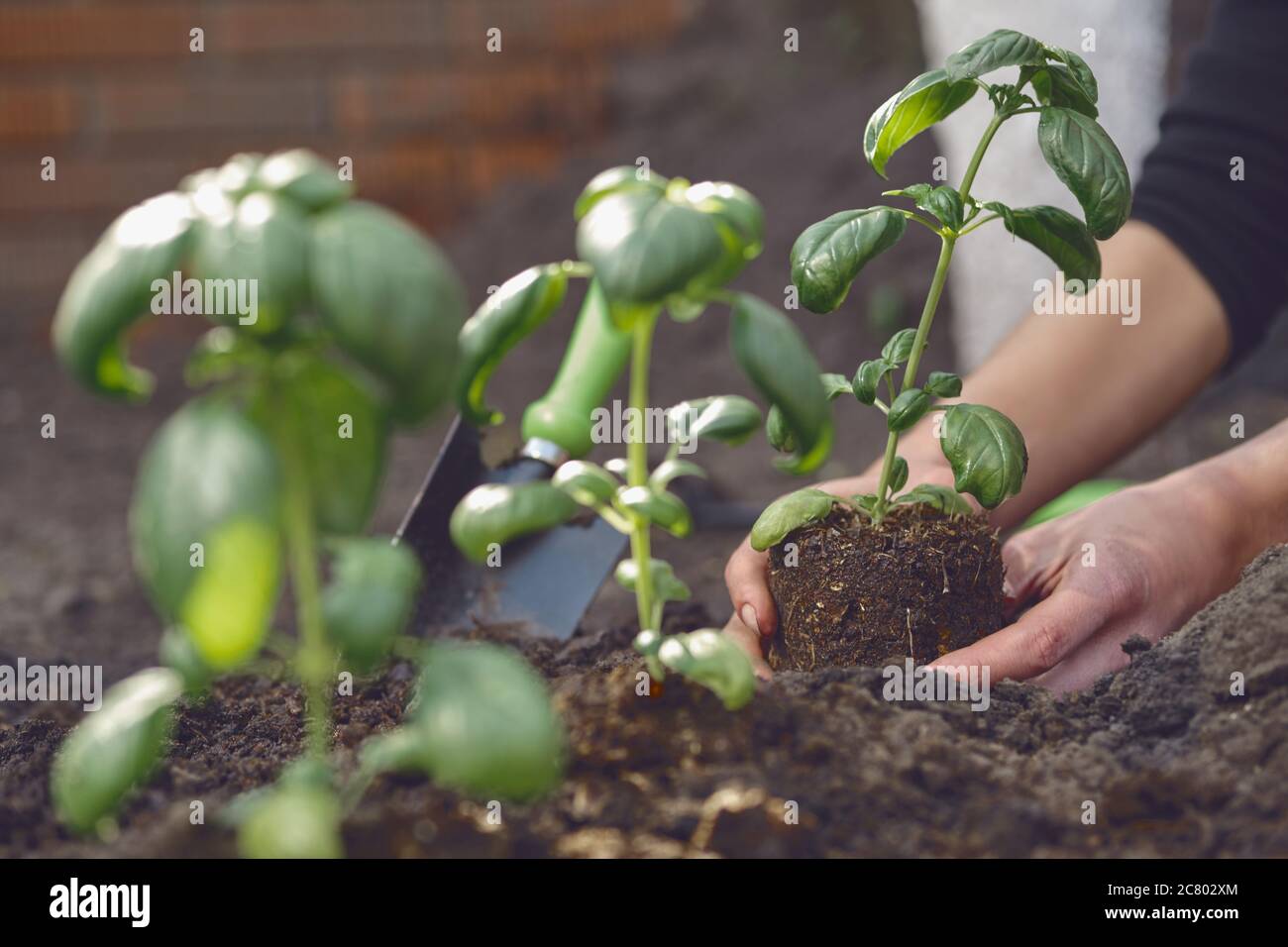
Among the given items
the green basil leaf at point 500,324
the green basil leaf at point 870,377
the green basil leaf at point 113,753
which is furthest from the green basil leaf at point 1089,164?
the green basil leaf at point 113,753

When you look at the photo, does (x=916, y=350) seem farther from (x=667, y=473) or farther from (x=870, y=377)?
(x=667, y=473)

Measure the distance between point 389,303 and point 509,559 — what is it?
3.95ft

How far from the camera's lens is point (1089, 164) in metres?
1.05

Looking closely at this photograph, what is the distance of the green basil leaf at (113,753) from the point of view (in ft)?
2.38

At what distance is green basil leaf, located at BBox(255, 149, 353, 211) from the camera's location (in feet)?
2.30

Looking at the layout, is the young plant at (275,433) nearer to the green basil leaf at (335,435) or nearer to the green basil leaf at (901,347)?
the green basil leaf at (335,435)

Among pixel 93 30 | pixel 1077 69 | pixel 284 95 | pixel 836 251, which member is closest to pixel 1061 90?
pixel 1077 69

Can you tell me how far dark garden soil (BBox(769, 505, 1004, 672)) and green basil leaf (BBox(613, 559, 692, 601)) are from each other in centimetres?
31

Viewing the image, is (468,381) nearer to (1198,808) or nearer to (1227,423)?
(1198,808)

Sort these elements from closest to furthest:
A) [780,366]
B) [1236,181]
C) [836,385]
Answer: [780,366] → [836,385] → [1236,181]

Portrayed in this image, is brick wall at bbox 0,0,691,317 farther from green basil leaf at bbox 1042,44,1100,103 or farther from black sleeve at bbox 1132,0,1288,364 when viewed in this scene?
green basil leaf at bbox 1042,44,1100,103

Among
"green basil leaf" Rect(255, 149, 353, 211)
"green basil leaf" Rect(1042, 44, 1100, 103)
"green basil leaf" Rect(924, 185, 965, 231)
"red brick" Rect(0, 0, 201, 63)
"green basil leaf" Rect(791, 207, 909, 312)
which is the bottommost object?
"green basil leaf" Rect(255, 149, 353, 211)

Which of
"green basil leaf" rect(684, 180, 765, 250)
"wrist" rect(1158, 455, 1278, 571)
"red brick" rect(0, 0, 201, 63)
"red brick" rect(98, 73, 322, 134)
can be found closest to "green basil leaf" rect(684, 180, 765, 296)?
"green basil leaf" rect(684, 180, 765, 250)
